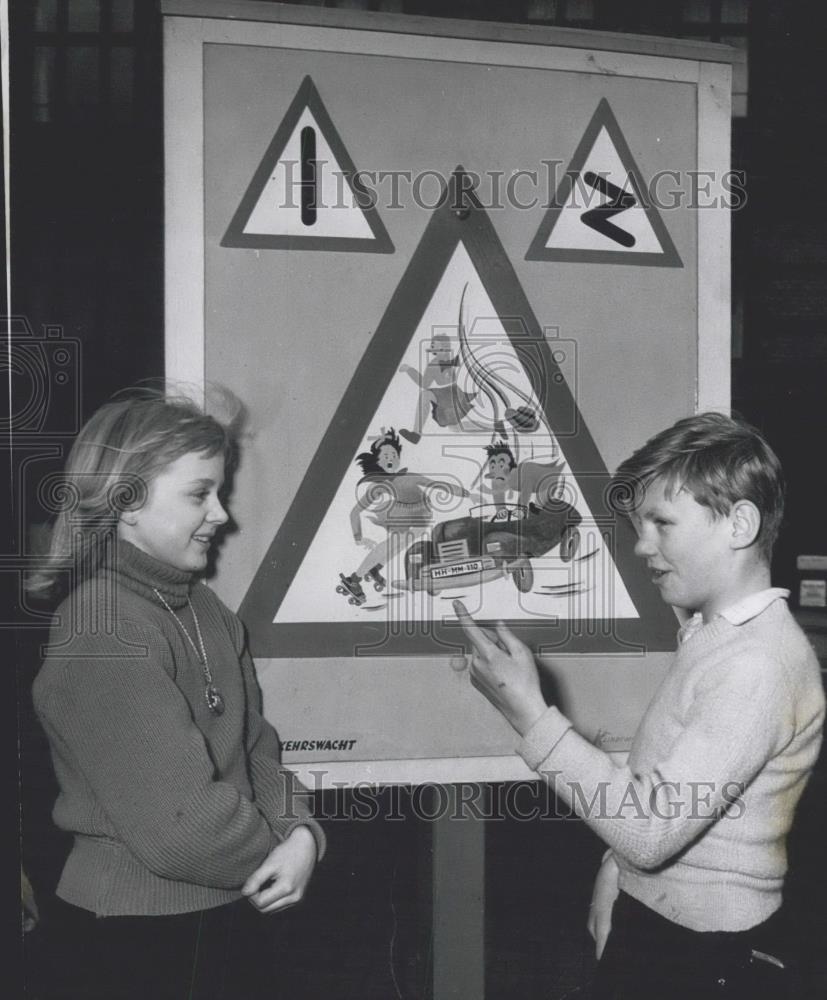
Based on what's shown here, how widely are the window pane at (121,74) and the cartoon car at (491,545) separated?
85 centimetres

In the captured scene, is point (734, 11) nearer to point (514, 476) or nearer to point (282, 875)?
point (514, 476)

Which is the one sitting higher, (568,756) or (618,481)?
(618,481)

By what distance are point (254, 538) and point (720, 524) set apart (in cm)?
66

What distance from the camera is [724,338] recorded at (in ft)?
5.84

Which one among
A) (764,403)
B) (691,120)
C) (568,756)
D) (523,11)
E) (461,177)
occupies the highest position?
(523,11)

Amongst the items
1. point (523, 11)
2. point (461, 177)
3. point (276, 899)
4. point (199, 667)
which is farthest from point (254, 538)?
point (523, 11)

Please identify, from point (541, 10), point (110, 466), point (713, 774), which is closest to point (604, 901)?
point (713, 774)

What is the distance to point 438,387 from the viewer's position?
5.57ft

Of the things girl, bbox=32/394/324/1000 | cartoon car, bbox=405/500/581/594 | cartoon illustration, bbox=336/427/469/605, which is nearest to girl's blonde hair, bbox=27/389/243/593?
girl, bbox=32/394/324/1000

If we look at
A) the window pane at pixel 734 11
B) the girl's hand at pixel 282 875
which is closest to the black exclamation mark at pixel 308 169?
the window pane at pixel 734 11

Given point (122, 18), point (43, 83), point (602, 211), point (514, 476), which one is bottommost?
point (514, 476)

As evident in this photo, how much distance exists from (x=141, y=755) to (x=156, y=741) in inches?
0.9

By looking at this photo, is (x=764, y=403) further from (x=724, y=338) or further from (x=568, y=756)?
(x=568, y=756)

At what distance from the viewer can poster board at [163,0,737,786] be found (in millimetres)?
1626
